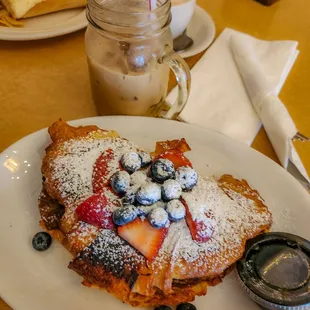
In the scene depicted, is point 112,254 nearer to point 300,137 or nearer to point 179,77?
point 179,77

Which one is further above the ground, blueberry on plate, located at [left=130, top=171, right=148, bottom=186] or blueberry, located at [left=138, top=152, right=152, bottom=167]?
blueberry on plate, located at [left=130, top=171, right=148, bottom=186]

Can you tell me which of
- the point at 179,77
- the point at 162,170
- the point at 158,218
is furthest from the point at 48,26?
the point at 158,218

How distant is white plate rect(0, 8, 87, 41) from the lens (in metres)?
1.55

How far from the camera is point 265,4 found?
6.23 feet

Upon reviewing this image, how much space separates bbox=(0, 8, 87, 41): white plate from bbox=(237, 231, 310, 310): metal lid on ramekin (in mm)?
942

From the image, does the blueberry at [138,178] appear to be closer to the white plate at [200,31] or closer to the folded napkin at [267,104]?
the folded napkin at [267,104]

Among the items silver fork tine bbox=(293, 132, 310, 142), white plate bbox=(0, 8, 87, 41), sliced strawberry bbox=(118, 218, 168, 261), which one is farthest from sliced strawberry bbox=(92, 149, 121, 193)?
white plate bbox=(0, 8, 87, 41)

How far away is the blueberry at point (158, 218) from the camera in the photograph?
3.15ft

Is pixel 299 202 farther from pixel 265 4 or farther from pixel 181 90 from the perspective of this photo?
pixel 265 4

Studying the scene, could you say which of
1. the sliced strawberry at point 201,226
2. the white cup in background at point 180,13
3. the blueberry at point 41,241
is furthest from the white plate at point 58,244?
the white cup in background at point 180,13

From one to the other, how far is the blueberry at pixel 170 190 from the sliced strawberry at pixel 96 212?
0.11 m

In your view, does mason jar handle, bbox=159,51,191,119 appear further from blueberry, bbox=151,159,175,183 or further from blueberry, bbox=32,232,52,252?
blueberry, bbox=32,232,52,252

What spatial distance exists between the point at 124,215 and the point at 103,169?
0.50ft

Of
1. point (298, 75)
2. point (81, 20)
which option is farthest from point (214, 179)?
point (81, 20)
